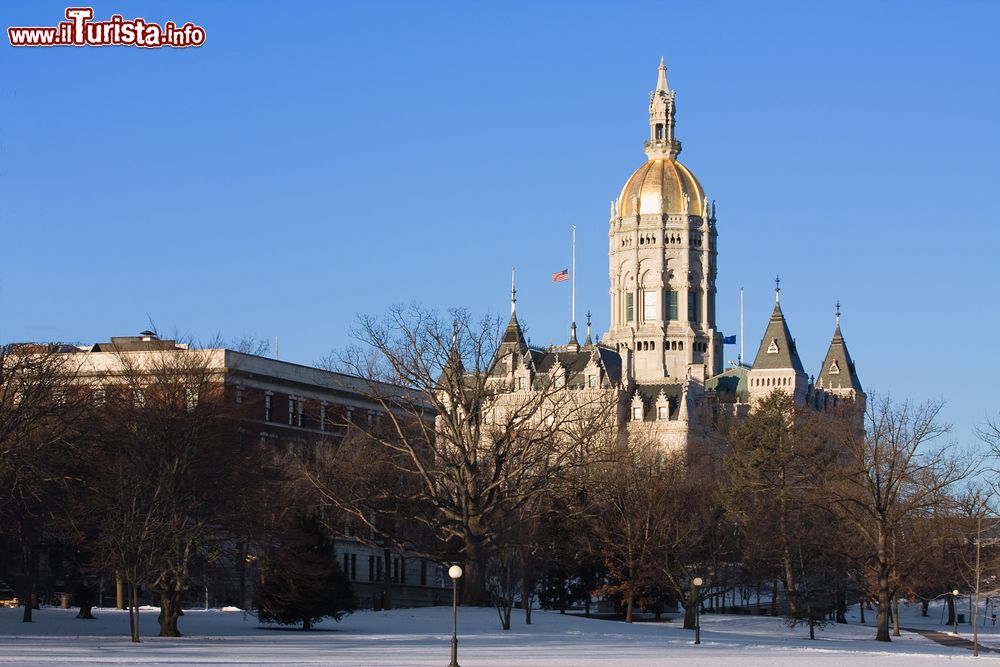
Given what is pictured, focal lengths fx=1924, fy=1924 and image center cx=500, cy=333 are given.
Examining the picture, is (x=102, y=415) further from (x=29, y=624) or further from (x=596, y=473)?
(x=596, y=473)

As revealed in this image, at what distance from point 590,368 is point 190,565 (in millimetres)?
119331

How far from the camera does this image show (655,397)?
611ft

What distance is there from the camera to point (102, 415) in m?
73.3

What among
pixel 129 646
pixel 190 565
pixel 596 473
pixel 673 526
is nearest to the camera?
pixel 129 646

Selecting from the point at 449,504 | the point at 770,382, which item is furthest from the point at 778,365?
the point at 449,504

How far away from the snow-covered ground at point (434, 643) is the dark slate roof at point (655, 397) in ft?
322

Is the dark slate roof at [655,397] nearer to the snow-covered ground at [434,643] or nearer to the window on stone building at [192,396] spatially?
the snow-covered ground at [434,643]

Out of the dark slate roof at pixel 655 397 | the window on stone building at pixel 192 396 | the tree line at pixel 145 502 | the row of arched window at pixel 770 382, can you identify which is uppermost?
the row of arched window at pixel 770 382

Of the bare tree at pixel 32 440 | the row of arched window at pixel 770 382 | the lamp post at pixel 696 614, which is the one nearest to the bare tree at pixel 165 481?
the bare tree at pixel 32 440

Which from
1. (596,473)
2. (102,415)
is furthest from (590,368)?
(102,415)

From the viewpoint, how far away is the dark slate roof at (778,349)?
19638 cm

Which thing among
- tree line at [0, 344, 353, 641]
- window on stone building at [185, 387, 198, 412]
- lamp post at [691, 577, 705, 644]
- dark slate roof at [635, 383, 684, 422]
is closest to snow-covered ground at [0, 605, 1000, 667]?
lamp post at [691, 577, 705, 644]

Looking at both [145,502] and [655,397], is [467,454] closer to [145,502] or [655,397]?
[145,502]

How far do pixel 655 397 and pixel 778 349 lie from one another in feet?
59.7
